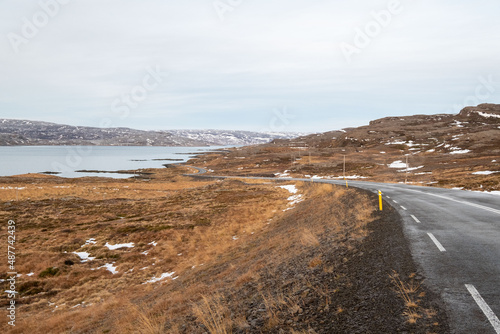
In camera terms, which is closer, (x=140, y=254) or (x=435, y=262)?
(x=435, y=262)

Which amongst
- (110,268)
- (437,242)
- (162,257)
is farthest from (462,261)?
(110,268)

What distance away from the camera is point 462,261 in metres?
7.40

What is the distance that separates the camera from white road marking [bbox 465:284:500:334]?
4473 mm

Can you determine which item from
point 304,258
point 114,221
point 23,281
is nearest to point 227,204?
point 114,221

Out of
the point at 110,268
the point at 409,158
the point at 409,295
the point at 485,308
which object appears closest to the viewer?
the point at 485,308

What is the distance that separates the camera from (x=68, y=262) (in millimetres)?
19984

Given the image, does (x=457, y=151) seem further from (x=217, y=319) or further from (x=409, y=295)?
(x=217, y=319)

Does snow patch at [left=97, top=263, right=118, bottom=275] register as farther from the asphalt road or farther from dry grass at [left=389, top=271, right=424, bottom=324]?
dry grass at [left=389, top=271, right=424, bottom=324]

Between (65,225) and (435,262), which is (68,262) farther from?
(435,262)

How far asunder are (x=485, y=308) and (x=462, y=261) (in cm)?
280

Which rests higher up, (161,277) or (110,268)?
(161,277)

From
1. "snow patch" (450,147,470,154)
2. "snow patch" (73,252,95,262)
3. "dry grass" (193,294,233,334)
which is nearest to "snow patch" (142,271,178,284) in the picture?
"snow patch" (73,252,95,262)

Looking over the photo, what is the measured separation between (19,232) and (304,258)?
29.0 metres

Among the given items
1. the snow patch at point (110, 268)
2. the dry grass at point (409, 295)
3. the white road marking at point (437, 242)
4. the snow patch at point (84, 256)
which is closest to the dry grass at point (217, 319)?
the dry grass at point (409, 295)
